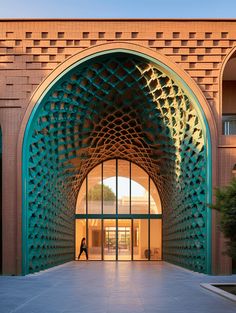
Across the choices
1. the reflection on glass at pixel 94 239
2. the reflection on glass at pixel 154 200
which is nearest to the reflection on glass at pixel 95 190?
the reflection on glass at pixel 94 239

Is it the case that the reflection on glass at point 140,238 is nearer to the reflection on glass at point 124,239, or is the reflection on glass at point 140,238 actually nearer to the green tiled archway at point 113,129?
the reflection on glass at point 124,239

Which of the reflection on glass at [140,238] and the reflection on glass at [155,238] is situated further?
the reflection on glass at [140,238]

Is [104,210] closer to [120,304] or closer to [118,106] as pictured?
[118,106]

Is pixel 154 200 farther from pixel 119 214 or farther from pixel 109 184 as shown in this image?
pixel 109 184

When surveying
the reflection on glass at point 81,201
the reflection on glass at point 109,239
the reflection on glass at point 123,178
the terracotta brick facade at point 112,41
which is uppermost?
the terracotta brick facade at point 112,41

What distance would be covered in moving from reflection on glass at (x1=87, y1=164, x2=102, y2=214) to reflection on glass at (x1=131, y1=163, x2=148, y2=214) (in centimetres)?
230

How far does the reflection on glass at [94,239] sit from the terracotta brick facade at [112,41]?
1434 centimetres

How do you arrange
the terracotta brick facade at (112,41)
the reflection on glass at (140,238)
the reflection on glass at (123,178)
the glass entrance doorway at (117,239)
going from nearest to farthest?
the terracotta brick facade at (112,41) < the glass entrance doorway at (117,239) < the reflection on glass at (140,238) < the reflection on glass at (123,178)

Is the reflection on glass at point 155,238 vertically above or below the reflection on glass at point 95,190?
below

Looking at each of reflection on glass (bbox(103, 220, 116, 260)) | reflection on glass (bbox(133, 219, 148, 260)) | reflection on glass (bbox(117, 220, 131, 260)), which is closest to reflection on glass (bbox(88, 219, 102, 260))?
reflection on glass (bbox(103, 220, 116, 260))

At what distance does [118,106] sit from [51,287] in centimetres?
1167

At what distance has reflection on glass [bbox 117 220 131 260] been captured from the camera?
3317 cm

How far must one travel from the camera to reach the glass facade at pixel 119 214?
33.3 metres

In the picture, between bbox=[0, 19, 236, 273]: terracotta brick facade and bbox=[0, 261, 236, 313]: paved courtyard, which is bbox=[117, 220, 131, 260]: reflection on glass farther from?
bbox=[0, 19, 236, 273]: terracotta brick facade
